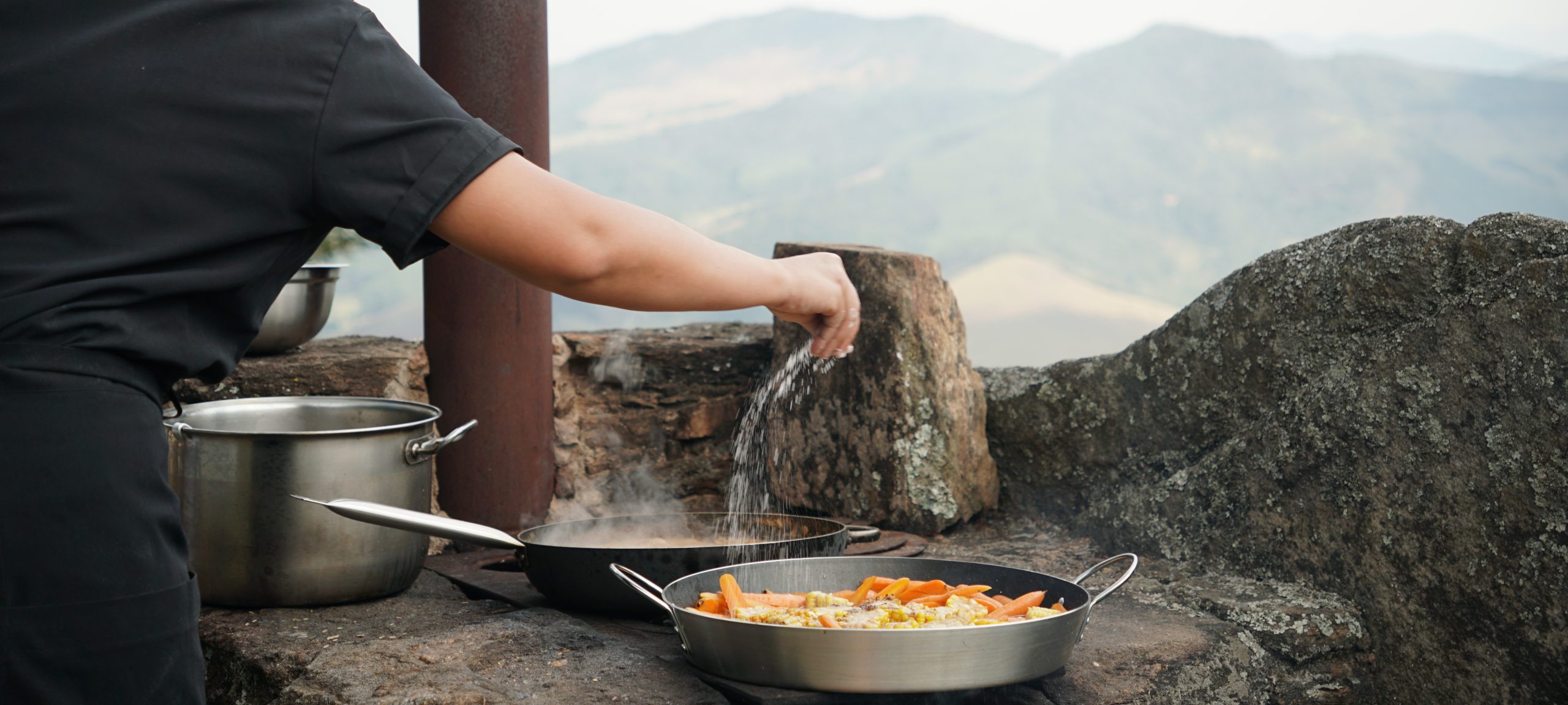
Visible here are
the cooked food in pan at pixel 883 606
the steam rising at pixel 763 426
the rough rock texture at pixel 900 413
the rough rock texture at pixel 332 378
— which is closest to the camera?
the cooked food in pan at pixel 883 606

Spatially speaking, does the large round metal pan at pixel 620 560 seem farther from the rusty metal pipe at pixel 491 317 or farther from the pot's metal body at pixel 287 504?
the rusty metal pipe at pixel 491 317

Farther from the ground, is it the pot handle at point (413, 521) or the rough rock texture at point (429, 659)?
the pot handle at point (413, 521)

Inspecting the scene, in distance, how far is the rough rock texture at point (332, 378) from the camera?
8.77 feet

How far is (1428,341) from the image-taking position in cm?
213

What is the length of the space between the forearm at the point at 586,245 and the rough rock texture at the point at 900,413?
4.71 ft

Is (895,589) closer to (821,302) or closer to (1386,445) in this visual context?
(821,302)

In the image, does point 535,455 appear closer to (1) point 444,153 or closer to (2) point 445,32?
(2) point 445,32

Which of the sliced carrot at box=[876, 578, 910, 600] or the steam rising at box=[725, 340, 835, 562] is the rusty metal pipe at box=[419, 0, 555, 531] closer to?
the steam rising at box=[725, 340, 835, 562]

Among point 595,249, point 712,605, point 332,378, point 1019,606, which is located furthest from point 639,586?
point 332,378

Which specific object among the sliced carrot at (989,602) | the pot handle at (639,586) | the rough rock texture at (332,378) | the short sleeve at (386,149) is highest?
the short sleeve at (386,149)

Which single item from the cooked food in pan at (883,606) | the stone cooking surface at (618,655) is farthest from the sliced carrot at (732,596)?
the stone cooking surface at (618,655)

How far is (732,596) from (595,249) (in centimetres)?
70

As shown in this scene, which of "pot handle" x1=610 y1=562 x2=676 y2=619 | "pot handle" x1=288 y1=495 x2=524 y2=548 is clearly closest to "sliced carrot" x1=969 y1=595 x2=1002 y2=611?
"pot handle" x1=610 y1=562 x2=676 y2=619

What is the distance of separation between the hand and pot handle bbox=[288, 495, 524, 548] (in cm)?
53
